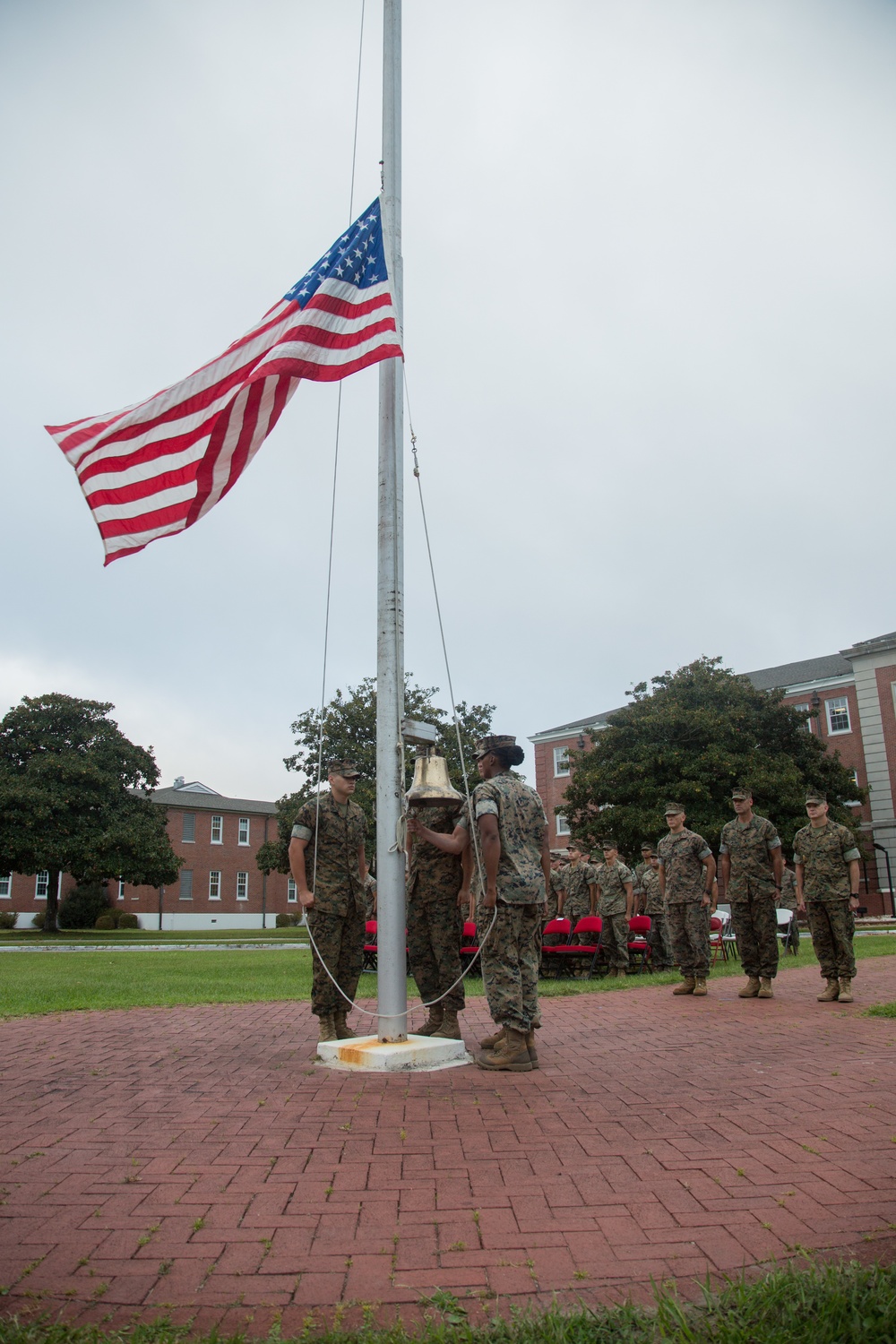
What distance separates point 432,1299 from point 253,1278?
1.88ft

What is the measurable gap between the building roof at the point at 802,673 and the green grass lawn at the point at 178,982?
2775 centimetres

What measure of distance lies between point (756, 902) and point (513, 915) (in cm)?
449

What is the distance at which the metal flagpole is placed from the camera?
6254 millimetres

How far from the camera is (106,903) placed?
56219mm

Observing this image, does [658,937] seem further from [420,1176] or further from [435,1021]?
[420,1176]

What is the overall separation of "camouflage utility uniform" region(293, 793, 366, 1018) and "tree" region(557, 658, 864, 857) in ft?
89.5

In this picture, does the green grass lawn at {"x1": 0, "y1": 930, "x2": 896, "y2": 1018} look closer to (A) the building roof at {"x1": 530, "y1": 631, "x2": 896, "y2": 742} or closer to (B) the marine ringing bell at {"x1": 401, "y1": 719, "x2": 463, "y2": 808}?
(B) the marine ringing bell at {"x1": 401, "y1": 719, "x2": 463, "y2": 808}

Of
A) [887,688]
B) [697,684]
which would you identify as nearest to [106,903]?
[697,684]

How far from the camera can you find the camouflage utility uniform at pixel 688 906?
9977mm

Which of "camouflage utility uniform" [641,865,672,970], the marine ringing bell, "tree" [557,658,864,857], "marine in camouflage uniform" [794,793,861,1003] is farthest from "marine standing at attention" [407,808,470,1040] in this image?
"tree" [557,658,864,857]

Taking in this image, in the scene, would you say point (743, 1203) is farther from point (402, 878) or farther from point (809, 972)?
point (809, 972)

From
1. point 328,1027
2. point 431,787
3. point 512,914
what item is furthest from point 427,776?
point 328,1027

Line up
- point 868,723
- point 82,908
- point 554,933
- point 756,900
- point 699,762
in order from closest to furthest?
1. point 756,900
2. point 554,933
3. point 699,762
4. point 868,723
5. point 82,908

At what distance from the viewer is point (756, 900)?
379 inches
